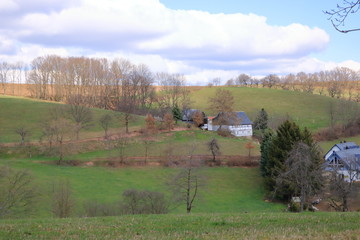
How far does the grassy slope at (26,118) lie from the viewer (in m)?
61.6

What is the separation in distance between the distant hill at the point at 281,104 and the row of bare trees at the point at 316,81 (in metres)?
23.5

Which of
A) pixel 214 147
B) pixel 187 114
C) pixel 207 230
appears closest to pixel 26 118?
pixel 187 114

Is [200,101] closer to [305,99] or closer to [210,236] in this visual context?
[305,99]

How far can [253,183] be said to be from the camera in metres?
44.5

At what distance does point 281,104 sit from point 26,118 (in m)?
74.9

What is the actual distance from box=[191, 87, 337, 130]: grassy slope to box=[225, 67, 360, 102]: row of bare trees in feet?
76.7

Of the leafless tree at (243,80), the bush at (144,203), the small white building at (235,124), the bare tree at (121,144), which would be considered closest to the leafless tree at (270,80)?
the leafless tree at (243,80)

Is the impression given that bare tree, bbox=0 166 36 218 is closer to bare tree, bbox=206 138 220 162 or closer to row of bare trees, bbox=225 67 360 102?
bare tree, bbox=206 138 220 162

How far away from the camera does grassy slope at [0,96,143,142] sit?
61625 millimetres

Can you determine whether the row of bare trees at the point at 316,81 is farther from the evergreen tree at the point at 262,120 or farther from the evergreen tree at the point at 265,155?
the evergreen tree at the point at 265,155

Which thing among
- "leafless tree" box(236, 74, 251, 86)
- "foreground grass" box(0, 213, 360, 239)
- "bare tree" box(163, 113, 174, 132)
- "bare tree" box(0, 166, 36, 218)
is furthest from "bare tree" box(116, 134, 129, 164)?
"leafless tree" box(236, 74, 251, 86)

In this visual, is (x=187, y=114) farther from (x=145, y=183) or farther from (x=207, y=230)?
(x=207, y=230)

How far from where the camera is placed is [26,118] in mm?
71312

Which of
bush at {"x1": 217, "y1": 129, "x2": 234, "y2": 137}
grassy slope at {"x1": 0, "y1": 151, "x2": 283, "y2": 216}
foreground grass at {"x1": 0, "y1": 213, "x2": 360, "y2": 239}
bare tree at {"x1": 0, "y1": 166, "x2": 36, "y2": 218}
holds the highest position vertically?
foreground grass at {"x1": 0, "y1": 213, "x2": 360, "y2": 239}
